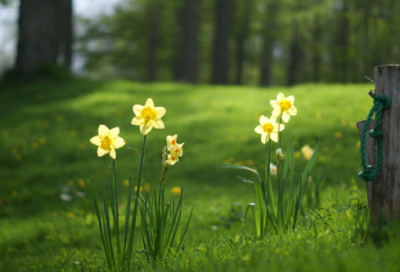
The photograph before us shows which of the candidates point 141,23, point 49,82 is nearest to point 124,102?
point 49,82

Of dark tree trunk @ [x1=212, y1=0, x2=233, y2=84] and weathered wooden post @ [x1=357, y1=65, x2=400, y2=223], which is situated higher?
dark tree trunk @ [x1=212, y1=0, x2=233, y2=84]

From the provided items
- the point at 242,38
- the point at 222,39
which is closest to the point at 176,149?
the point at 222,39

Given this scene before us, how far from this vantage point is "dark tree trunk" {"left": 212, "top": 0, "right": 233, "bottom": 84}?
48.3 ft

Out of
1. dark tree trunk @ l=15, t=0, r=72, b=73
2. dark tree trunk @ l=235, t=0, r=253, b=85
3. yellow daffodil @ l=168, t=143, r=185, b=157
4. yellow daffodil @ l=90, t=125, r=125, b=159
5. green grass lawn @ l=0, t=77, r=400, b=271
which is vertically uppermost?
dark tree trunk @ l=235, t=0, r=253, b=85

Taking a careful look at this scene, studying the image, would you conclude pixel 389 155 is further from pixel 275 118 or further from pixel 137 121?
pixel 137 121

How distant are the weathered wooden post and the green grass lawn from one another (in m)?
0.12

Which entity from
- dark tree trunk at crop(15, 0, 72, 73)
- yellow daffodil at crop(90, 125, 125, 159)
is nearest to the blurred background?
dark tree trunk at crop(15, 0, 72, 73)

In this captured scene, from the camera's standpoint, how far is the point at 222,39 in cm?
1486

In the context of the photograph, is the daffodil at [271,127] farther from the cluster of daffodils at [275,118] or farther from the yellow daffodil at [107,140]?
the yellow daffodil at [107,140]

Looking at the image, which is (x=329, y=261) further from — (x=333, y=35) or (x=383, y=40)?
(x=333, y=35)

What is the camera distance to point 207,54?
73.9 feet

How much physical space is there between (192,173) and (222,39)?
10.3 m

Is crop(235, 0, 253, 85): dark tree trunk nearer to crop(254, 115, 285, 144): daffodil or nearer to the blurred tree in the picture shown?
the blurred tree

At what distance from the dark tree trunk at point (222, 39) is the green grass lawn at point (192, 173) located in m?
4.71
